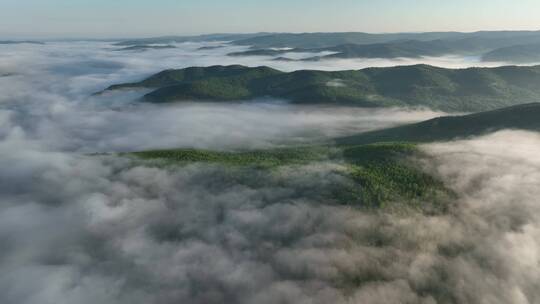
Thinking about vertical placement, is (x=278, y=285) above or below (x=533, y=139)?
below

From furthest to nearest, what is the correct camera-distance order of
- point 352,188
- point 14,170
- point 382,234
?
point 14,170
point 352,188
point 382,234

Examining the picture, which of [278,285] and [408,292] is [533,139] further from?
→ [278,285]

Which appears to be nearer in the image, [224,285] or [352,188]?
[224,285]

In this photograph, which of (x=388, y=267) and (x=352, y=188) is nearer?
(x=388, y=267)

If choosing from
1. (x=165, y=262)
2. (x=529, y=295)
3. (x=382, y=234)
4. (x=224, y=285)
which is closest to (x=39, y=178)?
(x=165, y=262)

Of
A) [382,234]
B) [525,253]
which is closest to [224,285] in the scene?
[382,234]

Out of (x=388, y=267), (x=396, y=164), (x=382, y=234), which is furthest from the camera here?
(x=396, y=164)

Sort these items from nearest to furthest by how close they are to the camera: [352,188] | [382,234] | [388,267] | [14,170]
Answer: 1. [388,267]
2. [382,234]
3. [352,188]
4. [14,170]

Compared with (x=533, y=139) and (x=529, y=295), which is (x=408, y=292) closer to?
(x=529, y=295)

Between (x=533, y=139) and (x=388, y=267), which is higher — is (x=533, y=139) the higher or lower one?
the higher one
